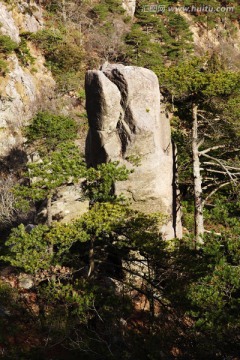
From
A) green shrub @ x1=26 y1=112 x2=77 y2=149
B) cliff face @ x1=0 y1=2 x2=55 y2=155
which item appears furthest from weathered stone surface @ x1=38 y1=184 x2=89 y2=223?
cliff face @ x1=0 y1=2 x2=55 y2=155

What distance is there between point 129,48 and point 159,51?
181 inches

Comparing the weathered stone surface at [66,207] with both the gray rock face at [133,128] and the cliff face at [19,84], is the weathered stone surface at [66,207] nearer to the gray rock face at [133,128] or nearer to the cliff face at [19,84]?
the gray rock face at [133,128]

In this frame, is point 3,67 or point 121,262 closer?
point 121,262

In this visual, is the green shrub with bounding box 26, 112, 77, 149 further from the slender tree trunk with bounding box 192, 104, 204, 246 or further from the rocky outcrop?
the rocky outcrop

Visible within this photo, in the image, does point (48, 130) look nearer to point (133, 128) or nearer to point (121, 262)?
point (133, 128)

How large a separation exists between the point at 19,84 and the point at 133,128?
22.0m

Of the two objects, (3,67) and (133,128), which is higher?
(3,67)

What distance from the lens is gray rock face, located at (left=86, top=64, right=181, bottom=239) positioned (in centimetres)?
1389

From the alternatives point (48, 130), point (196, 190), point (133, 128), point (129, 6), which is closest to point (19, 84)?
point (48, 130)

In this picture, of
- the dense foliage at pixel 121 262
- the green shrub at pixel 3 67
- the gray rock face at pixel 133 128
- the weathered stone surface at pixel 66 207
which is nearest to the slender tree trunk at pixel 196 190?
the dense foliage at pixel 121 262

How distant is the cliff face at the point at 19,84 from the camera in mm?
29969

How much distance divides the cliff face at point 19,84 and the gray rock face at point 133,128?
16.6 meters

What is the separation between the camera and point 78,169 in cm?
1048

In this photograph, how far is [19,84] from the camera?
3272cm
